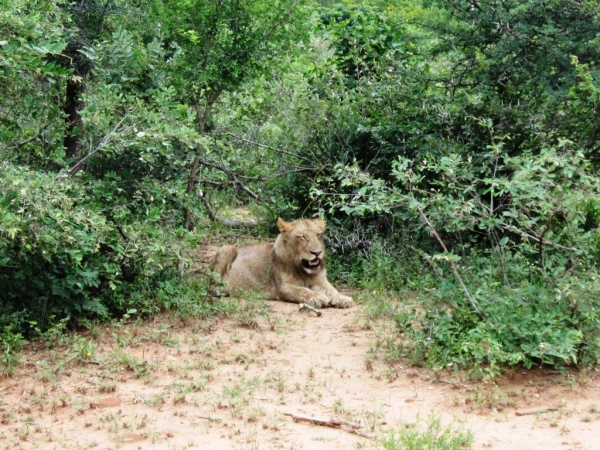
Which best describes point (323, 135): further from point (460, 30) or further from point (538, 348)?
point (538, 348)

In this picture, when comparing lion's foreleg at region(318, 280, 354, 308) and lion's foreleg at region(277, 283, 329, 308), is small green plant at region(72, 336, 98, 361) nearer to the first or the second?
lion's foreleg at region(277, 283, 329, 308)

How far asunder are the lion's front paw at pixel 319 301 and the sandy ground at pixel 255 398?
122 cm

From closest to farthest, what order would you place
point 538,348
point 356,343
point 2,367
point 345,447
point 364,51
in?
point 345,447, point 538,348, point 2,367, point 356,343, point 364,51

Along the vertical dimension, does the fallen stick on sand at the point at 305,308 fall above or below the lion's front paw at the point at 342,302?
below

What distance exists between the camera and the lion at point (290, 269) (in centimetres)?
1003

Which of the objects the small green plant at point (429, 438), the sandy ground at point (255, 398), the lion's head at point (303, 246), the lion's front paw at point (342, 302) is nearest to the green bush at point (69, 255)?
the sandy ground at point (255, 398)

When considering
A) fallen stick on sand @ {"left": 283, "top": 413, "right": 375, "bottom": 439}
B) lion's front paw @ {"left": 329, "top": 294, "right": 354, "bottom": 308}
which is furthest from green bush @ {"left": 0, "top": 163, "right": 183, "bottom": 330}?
fallen stick on sand @ {"left": 283, "top": 413, "right": 375, "bottom": 439}

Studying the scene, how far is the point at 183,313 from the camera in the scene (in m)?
8.76

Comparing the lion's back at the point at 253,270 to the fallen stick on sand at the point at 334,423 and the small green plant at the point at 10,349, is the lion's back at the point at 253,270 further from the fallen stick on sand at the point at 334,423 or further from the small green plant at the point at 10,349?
the fallen stick on sand at the point at 334,423

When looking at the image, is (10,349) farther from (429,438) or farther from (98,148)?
(429,438)

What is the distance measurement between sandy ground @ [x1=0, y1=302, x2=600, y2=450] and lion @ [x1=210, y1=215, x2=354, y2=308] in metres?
1.62

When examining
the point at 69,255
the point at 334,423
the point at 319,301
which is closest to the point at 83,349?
the point at 69,255

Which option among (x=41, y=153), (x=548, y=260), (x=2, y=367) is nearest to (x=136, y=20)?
(x=41, y=153)

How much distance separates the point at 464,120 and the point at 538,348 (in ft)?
14.7
